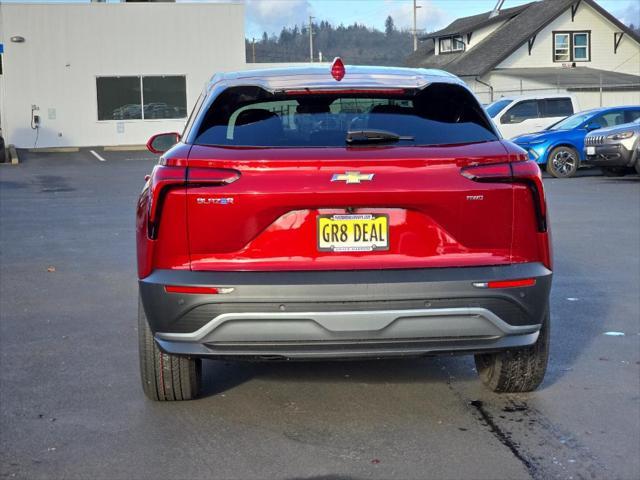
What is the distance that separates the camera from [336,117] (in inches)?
198

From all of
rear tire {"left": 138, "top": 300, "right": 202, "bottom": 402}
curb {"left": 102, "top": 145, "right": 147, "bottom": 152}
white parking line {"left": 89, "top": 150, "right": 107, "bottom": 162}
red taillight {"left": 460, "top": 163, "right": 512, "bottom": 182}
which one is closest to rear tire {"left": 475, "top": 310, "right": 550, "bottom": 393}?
red taillight {"left": 460, "top": 163, "right": 512, "bottom": 182}

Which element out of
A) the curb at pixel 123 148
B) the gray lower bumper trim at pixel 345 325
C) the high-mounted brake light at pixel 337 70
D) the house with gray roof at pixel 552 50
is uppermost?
the house with gray roof at pixel 552 50

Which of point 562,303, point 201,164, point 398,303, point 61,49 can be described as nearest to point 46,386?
point 201,164

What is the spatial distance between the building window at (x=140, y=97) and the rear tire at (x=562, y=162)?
69.2 feet

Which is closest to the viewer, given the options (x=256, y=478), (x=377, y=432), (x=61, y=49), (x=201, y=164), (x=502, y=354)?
(x=256, y=478)

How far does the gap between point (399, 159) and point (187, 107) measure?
36695mm

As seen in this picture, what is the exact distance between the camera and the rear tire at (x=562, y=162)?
22.3m

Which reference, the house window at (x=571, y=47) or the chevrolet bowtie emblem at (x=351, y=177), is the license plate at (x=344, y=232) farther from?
the house window at (x=571, y=47)

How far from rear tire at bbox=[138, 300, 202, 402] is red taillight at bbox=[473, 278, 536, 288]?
161cm

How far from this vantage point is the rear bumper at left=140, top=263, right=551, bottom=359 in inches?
178

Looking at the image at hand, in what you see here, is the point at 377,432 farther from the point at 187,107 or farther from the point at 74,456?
the point at 187,107

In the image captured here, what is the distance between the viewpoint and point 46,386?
5844 mm

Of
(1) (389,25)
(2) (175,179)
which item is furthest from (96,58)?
(1) (389,25)

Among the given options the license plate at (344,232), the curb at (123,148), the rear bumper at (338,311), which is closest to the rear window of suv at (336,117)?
the license plate at (344,232)
